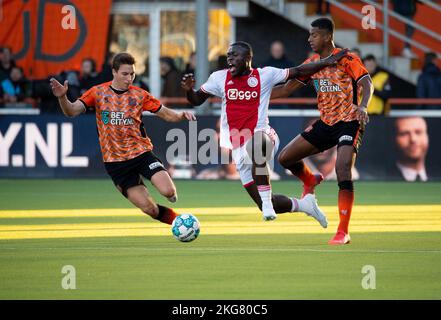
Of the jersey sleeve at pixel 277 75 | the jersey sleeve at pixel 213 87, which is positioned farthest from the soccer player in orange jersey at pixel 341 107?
the jersey sleeve at pixel 213 87

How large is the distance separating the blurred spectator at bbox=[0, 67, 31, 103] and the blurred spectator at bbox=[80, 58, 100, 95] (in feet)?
4.68

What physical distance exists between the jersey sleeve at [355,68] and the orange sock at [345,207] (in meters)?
1.13

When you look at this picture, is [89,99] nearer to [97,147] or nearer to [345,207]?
[345,207]

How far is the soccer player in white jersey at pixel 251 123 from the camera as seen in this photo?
531 inches

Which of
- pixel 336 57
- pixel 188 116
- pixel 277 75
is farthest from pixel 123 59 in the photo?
pixel 336 57

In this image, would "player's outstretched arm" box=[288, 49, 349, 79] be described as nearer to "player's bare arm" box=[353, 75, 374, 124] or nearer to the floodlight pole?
"player's bare arm" box=[353, 75, 374, 124]

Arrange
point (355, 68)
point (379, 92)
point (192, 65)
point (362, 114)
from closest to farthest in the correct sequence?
point (362, 114) < point (355, 68) < point (379, 92) < point (192, 65)

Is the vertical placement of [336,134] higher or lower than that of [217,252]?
higher

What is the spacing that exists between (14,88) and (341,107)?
12213mm

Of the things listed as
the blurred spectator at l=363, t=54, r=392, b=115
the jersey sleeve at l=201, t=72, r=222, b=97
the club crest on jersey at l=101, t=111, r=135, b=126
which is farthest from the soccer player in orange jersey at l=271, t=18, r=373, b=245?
the blurred spectator at l=363, t=54, r=392, b=115

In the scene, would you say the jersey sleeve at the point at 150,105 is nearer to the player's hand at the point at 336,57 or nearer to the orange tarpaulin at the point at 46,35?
the player's hand at the point at 336,57

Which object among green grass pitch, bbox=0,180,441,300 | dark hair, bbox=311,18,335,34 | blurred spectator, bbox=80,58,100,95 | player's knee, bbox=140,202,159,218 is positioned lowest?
green grass pitch, bbox=0,180,441,300

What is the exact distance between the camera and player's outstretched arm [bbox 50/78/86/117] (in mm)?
12561

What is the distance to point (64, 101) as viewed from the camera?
12812 mm
